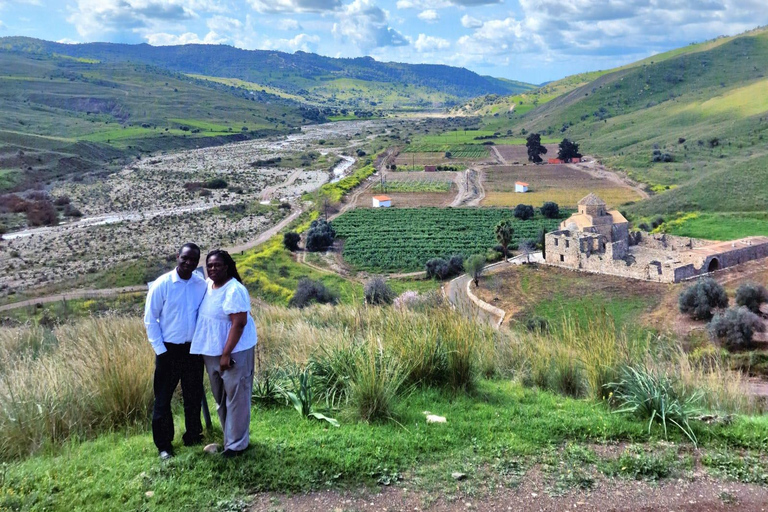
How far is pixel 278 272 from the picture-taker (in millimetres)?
35438

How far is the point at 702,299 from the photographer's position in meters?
22.4

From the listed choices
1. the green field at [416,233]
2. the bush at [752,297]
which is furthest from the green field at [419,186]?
the bush at [752,297]

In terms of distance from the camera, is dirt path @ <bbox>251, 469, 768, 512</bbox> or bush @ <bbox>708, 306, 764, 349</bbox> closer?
dirt path @ <bbox>251, 469, 768, 512</bbox>

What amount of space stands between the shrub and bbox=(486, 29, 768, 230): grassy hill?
42747 millimetres

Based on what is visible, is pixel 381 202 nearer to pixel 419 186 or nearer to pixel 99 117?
pixel 419 186

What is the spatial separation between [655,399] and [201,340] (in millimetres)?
4668

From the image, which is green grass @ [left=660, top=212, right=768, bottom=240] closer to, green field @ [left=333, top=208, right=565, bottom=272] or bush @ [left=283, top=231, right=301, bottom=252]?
green field @ [left=333, top=208, right=565, bottom=272]

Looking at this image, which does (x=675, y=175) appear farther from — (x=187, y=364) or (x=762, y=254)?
(x=187, y=364)

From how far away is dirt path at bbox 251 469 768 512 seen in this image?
4.52 m

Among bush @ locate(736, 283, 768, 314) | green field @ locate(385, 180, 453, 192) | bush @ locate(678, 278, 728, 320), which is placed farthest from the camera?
green field @ locate(385, 180, 453, 192)

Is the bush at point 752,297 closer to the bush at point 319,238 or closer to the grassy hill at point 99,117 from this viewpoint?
the bush at point 319,238

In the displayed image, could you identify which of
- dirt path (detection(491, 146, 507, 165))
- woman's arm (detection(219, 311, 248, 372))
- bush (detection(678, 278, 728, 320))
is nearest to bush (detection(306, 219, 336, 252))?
bush (detection(678, 278, 728, 320))

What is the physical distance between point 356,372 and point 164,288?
2.30m

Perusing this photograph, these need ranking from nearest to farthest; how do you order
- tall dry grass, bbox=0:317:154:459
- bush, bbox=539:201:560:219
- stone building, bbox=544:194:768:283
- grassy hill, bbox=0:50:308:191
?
tall dry grass, bbox=0:317:154:459 < stone building, bbox=544:194:768:283 < bush, bbox=539:201:560:219 < grassy hill, bbox=0:50:308:191
